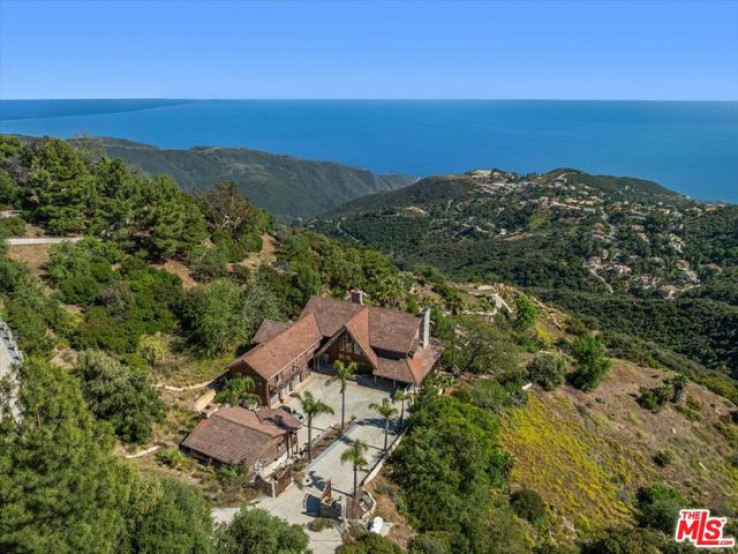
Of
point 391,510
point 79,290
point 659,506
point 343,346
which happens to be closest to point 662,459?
point 659,506

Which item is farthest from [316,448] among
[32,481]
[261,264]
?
[261,264]

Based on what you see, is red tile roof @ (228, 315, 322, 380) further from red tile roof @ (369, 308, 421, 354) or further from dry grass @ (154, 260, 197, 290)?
dry grass @ (154, 260, 197, 290)

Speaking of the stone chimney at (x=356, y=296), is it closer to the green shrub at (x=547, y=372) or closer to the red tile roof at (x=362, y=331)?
the red tile roof at (x=362, y=331)

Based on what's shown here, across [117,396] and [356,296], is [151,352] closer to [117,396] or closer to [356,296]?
[117,396]

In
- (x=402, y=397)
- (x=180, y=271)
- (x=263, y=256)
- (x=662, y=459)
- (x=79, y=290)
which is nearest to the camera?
(x=402, y=397)

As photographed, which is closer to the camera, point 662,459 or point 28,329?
point 28,329

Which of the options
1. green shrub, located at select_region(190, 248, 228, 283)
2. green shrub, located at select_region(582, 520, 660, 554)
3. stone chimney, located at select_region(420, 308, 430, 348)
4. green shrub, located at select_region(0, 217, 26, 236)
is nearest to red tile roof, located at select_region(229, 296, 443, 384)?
stone chimney, located at select_region(420, 308, 430, 348)

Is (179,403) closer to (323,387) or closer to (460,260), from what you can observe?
(323,387)
